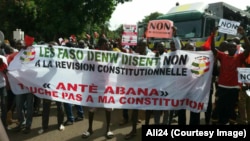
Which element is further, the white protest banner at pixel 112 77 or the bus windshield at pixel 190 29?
the bus windshield at pixel 190 29

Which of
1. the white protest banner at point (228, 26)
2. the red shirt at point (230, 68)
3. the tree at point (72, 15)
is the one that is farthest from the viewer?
the tree at point (72, 15)

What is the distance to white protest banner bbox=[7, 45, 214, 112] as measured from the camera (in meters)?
5.98

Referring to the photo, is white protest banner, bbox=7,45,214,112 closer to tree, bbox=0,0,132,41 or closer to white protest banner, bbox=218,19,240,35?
white protest banner, bbox=218,19,240,35

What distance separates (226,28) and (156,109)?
2263mm

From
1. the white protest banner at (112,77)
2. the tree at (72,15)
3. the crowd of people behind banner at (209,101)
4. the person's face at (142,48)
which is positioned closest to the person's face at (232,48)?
the crowd of people behind banner at (209,101)

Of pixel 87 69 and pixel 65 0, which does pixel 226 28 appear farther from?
pixel 65 0

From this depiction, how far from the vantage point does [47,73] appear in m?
6.30

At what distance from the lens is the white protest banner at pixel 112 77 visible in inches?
235

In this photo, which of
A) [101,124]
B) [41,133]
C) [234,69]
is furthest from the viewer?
[101,124]

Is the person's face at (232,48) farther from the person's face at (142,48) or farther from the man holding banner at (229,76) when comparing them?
the person's face at (142,48)

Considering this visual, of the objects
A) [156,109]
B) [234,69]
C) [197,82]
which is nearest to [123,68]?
[156,109]

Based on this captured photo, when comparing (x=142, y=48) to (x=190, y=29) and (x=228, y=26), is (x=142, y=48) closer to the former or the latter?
(x=228, y=26)

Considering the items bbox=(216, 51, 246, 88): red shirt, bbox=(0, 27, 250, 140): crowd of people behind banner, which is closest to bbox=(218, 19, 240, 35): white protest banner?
bbox=(0, 27, 250, 140): crowd of people behind banner

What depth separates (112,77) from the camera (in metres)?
6.23
